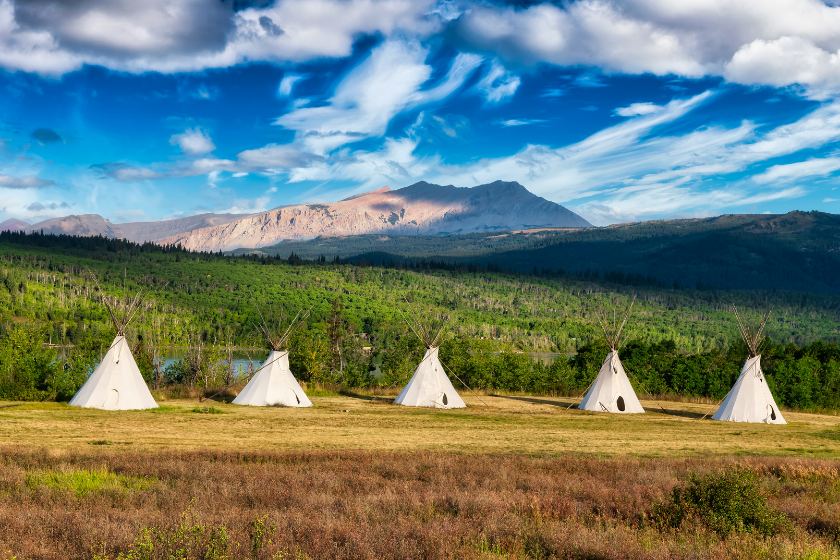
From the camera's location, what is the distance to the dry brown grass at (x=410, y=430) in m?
18.8

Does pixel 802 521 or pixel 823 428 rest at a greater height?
pixel 802 521

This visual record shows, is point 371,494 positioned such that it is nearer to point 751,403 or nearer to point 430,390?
point 430,390

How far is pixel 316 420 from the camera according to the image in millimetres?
25938

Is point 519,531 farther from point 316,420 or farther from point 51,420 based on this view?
point 51,420

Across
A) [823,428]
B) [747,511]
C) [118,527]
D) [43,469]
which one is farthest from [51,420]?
[823,428]

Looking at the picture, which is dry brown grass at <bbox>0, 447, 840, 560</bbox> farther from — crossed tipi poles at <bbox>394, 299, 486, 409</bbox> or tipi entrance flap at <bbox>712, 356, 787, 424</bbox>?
tipi entrance flap at <bbox>712, 356, 787, 424</bbox>

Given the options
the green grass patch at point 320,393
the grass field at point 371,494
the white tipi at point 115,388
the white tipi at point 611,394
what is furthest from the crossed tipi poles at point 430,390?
the white tipi at point 115,388

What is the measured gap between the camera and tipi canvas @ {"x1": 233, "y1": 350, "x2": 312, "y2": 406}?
31.6 meters

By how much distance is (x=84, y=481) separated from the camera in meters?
10.9

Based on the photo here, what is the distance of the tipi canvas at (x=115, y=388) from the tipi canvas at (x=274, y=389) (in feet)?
15.4

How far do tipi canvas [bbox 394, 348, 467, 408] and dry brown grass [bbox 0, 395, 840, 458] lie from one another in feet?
3.66

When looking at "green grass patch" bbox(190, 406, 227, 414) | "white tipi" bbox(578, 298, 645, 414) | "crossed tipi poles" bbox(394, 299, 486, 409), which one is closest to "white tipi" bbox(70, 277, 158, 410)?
"green grass patch" bbox(190, 406, 227, 414)

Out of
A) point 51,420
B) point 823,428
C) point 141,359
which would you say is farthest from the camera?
point 141,359

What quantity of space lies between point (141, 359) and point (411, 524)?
40.8 metres
